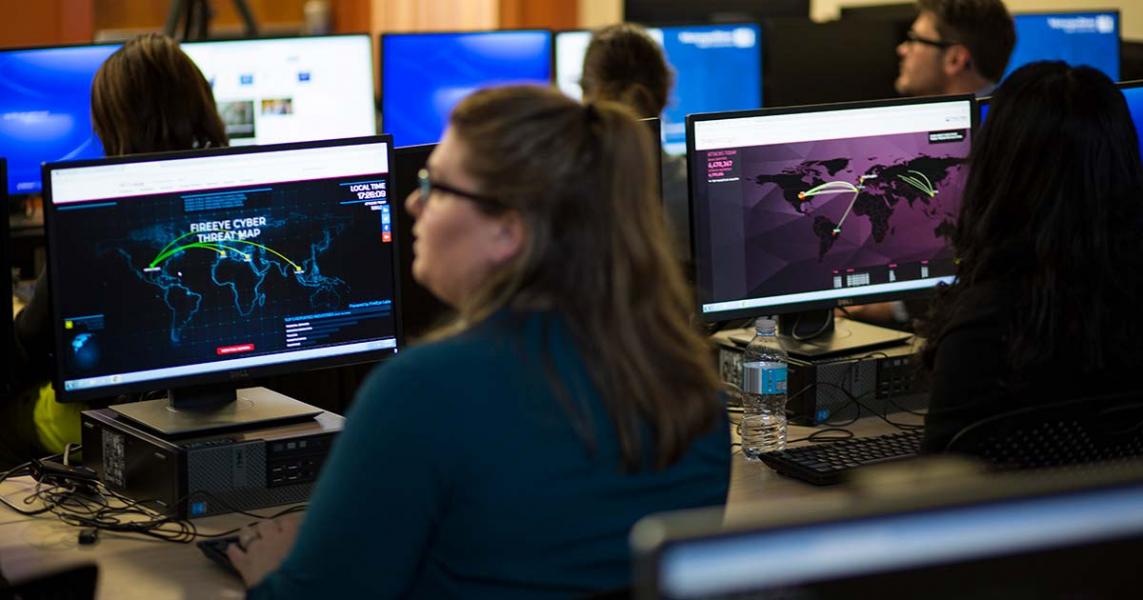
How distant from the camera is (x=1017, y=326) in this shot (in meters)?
1.95

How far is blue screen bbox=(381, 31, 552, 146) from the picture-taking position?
4234mm

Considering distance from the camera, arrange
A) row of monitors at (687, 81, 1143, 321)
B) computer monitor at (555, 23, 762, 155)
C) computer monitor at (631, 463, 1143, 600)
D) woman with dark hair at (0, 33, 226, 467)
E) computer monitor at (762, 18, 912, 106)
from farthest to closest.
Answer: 1. computer monitor at (762, 18, 912, 106)
2. computer monitor at (555, 23, 762, 155)
3. woman with dark hair at (0, 33, 226, 467)
4. row of monitors at (687, 81, 1143, 321)
5. computer monitor at (631, 463, 1143, 600)

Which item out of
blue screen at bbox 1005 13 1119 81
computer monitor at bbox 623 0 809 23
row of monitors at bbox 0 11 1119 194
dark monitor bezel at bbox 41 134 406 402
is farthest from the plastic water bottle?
computer monitor at bbox 623 0 809 23

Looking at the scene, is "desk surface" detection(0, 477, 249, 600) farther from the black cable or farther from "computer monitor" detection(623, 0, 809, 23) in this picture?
"computer monitor" detection(623, 0, 809, 23)

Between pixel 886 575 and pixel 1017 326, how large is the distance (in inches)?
55.0

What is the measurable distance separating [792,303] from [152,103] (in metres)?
1.28

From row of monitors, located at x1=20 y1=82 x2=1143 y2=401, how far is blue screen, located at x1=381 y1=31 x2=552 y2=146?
1.89 m

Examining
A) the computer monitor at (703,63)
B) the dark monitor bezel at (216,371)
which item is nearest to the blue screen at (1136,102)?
the dark monitor bezel at (216,371)

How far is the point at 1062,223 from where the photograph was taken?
1.98 meters

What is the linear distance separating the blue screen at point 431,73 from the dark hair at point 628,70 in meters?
0.59

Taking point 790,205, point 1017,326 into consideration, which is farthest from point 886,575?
point 790,205

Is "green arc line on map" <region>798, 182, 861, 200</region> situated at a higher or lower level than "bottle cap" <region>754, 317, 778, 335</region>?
higher

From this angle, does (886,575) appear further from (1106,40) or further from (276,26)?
(276,26)

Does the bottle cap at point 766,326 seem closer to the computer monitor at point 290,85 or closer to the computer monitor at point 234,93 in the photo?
the computer monitor at point 234,93
